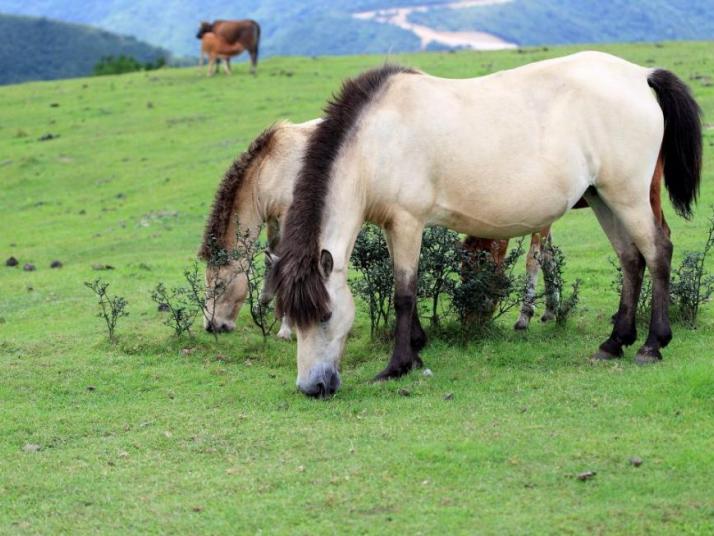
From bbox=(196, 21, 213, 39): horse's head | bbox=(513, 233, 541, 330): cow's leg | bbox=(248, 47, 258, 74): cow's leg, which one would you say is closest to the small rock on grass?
bbox=(513, 233, 541, 330): cow's leg

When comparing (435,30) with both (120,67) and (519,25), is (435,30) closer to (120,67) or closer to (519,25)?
(519,25)

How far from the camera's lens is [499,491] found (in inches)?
209

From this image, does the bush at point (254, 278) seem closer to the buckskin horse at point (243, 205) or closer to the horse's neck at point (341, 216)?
the buckskin horse at point (243, 205)

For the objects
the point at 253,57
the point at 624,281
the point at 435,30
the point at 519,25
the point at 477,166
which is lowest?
the point at 624,281

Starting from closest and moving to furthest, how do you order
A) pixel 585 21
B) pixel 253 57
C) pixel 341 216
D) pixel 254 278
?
1. pixel 341 216
2. pixel 254 278
3. pixel 253 57
4. pixel 585 21

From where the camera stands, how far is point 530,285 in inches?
360

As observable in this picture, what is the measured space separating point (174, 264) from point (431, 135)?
7.56 m

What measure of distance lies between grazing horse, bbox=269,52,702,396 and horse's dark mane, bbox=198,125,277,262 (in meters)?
2.09

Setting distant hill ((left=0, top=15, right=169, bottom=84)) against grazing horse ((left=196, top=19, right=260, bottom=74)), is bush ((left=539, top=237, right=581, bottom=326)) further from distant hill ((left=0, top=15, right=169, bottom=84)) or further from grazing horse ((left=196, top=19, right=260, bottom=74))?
distant hill ((left=0, top=15, right=169, bottom=84))

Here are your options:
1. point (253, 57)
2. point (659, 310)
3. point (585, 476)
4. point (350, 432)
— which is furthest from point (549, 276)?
point (253, 57)

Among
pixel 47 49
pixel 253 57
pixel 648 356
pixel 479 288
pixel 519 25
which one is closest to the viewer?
pixel 648 356

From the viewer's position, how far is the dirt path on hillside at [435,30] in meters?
65.8

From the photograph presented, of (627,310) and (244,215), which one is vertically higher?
(244,215)

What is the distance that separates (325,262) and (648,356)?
2.56m
